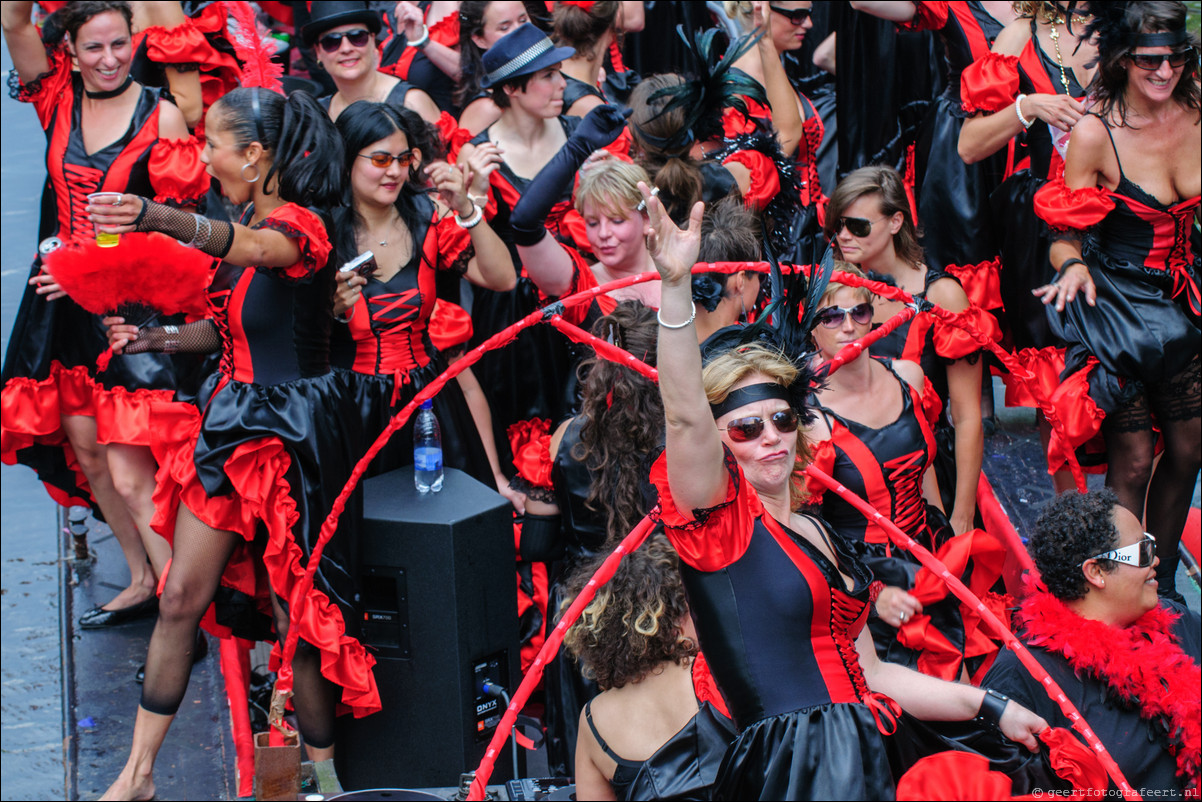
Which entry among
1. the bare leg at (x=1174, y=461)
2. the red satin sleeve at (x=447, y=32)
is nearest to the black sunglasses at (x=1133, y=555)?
the bare leg at (x=1174, y=461)

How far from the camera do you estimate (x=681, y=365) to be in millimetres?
2680

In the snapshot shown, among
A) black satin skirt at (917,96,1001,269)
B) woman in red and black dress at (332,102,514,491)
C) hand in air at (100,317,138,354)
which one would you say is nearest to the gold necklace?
black satin skirt at (917,96,1001,269)

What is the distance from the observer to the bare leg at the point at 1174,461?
16.0 ft

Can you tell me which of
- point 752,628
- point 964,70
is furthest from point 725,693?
point 964,70

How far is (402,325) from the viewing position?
4887mm

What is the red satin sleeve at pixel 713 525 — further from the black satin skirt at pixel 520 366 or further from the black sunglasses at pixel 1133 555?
the black satin skirt at pixel 520 366

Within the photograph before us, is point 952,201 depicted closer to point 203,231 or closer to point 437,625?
point 437,625

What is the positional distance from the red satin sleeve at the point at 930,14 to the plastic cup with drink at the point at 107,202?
3.67 meters

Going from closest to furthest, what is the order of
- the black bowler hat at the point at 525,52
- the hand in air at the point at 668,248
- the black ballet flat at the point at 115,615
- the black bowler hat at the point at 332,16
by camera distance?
the hand in air at the point at 668,248 → the black bowler hat at the point at 525,52 → the black bowler hat at the point at 332,16 → the black ballet flat at the point at 115,615

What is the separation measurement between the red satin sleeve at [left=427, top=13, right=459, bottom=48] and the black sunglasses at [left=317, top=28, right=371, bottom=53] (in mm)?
1276

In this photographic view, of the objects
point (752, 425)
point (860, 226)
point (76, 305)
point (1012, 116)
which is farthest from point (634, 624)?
point (76, 305)

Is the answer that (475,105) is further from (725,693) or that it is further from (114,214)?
(725,693)

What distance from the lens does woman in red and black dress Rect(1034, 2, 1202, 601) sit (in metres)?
4.62

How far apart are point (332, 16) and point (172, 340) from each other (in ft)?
5.96
